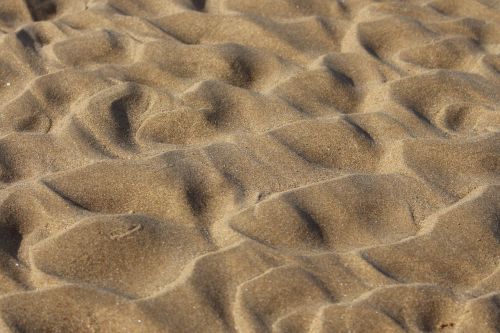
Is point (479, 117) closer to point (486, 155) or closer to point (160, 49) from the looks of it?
point (486, 155)

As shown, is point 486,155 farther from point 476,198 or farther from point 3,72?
point 3,72

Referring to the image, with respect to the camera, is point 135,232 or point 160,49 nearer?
point 135,232

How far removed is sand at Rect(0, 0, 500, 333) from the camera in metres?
1.76

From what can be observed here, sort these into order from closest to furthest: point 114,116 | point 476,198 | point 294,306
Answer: point 294,306, point 476,198, point 114,116

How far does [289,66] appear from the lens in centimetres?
270

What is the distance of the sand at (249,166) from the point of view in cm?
176

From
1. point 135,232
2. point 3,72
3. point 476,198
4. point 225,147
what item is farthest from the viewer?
point 3,72

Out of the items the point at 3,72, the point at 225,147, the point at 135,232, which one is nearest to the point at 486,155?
the point at 225,147

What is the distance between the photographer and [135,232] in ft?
6.32

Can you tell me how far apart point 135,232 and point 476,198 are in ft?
2.78

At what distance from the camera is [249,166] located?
2.18 meters

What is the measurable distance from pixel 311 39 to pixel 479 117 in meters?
0.65

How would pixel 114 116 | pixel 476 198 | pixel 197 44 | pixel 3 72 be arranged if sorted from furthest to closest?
1. pixel 197 44
2. pixel 3 72
3. pixel 114 116
4. pixel 476 198

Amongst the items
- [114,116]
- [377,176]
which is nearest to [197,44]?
[114,116]
